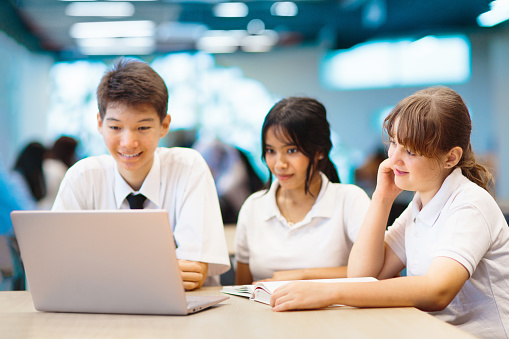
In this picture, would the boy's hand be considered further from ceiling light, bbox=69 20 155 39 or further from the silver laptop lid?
ceiling light, bbox=69 20 155 39

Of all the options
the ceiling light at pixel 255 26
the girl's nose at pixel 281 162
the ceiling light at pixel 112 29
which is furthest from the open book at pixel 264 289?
the ceiling light at pixel 112 29

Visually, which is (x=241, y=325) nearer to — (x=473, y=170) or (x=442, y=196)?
(x=442, y=196)

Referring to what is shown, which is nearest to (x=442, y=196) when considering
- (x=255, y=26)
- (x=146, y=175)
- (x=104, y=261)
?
(x=104, y=261)

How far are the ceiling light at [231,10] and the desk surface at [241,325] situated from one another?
5.93 metres

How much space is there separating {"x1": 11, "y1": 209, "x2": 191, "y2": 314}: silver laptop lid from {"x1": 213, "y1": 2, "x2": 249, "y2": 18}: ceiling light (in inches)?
231

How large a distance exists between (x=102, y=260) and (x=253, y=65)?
7.06 metres

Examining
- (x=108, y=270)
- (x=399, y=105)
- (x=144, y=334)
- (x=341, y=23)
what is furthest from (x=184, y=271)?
(x=341, y=23)

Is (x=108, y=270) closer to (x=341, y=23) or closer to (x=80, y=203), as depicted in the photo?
(x=80, y=203)

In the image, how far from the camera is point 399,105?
140 cm

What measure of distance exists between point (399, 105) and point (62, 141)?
4.18m

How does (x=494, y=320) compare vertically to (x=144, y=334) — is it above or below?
below

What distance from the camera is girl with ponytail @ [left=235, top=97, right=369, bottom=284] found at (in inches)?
72.3

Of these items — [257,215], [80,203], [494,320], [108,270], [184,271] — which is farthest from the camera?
[257,215]

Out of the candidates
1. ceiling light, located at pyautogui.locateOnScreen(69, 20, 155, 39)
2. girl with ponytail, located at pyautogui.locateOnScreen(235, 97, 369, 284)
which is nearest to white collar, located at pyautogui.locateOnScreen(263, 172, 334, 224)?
girl with ponytail, located at pyautogui.locateOnScreen(235, 97, 369, 284)
